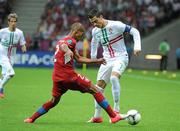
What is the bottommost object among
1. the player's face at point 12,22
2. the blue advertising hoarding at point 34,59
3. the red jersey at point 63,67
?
the blue advertising hoarding at point 34,59

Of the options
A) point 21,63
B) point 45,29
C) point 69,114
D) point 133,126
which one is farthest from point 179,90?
point 45,29

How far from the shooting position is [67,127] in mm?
13047

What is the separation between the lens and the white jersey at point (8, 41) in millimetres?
19562

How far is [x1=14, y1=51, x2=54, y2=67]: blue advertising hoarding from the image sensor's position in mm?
37719

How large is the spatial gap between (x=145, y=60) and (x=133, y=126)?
27.1 meters

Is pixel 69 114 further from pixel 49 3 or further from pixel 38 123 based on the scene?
pixel 49 3

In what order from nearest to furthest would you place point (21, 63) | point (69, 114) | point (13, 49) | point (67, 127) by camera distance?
point (67, 127)
point (69, 114)
point (13, 49)
point (21, 63)

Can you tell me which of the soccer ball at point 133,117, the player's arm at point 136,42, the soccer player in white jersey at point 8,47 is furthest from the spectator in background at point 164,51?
the soccer ball at point 133,117

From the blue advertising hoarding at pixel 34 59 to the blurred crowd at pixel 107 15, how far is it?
5.38ft

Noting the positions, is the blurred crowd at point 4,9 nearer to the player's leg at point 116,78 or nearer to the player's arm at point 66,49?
the player's leg at point 116,78

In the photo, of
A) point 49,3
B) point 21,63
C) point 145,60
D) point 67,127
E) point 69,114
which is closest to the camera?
point 67,127

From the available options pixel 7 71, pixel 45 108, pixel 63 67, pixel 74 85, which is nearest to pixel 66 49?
pixel 63 67

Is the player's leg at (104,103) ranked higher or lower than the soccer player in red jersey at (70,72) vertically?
lower

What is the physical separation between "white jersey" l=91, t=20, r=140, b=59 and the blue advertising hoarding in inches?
900
